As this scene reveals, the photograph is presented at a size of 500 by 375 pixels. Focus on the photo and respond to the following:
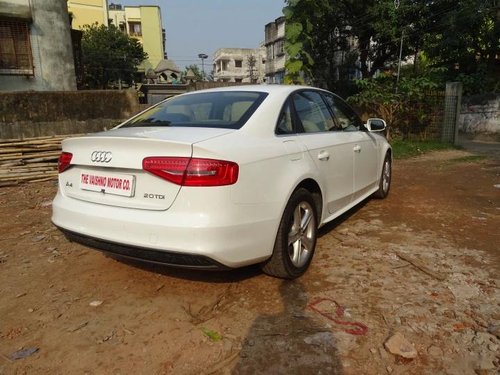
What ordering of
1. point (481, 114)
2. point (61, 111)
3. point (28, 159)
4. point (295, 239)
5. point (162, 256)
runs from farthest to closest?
point (481, 114)
point (61, 111)
point (28, 159)
point (295, 239)
point (162, 256)

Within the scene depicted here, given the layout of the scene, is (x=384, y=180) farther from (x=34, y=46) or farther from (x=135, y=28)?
(x=135, y=28)

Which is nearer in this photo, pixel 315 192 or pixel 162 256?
pixel 162 256

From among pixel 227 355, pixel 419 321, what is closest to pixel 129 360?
pixel 227 355

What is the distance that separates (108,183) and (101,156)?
189 millimetres

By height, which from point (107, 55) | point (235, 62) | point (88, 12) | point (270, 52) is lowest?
point (107, 55)

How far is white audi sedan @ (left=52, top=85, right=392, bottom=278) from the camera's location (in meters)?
2.38

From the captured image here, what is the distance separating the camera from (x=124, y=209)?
257cm

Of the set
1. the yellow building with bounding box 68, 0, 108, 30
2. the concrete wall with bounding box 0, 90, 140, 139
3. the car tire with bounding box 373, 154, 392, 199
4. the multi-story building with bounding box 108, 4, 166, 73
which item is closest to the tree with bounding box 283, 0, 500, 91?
the concrete wall with bounding box 0, 90, 140, 139

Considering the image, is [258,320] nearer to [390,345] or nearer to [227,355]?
[227,355]

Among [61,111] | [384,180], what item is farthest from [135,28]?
[384,180]

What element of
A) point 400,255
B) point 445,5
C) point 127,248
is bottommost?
point 400,255

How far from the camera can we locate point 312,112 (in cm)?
366

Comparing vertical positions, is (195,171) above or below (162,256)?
above

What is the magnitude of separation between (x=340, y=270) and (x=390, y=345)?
104 centimetres
